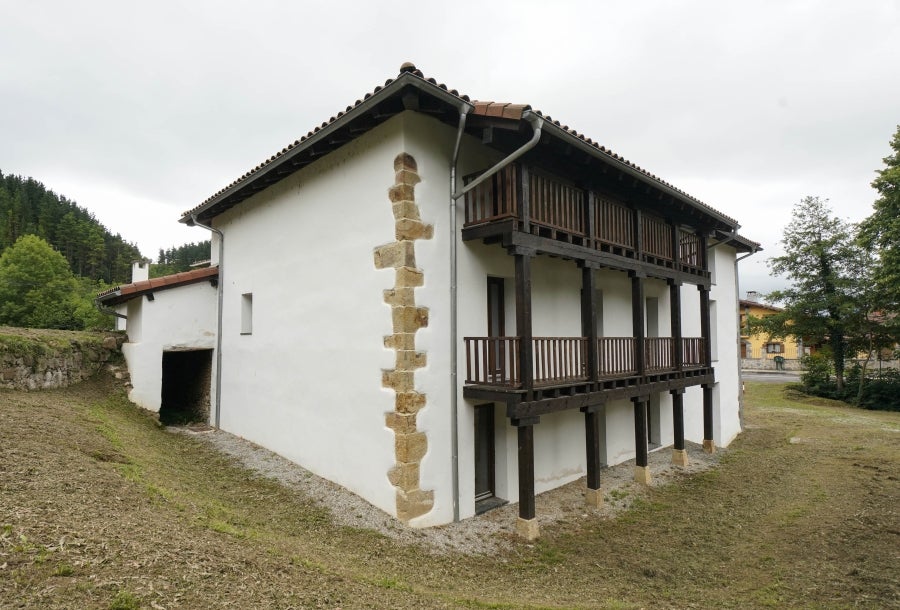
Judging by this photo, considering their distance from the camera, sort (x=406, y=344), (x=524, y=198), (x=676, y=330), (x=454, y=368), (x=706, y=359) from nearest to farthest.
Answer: (x=406, y=344)
(x=524, y=198)
(x=454, y=368)
(x=676, y=330)
(x=706, y=359)

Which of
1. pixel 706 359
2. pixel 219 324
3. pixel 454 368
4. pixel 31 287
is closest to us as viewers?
pixel 454 368

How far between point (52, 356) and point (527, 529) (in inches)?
390

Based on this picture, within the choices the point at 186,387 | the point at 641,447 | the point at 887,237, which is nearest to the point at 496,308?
the point at 641,447

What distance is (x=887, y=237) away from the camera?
19438 millimetres

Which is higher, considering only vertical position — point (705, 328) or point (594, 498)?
point (705, 328)

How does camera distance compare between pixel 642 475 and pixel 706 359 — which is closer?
pixel 642 475

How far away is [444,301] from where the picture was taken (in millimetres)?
7035

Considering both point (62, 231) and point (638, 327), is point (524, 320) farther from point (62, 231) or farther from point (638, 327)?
point (62, 231)

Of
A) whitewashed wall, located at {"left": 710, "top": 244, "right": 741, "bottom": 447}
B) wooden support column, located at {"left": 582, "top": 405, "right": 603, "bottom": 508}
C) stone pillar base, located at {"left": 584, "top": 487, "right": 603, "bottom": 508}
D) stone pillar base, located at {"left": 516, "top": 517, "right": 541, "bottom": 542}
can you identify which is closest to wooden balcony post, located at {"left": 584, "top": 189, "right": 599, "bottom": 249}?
wooden support column, located at {"left": 582, "top": 405, "right": 603, "bottom": 508}

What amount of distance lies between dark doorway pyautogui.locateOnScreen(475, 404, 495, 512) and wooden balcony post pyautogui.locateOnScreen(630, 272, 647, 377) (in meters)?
3.15

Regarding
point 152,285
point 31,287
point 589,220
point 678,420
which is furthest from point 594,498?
point 31,287

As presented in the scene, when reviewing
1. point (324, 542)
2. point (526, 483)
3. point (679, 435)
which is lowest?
point (324, 542)

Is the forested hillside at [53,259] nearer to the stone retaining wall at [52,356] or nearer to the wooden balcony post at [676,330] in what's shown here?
the stone retaining wall at [52,356]

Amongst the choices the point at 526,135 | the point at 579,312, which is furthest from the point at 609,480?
the point at 526,135
